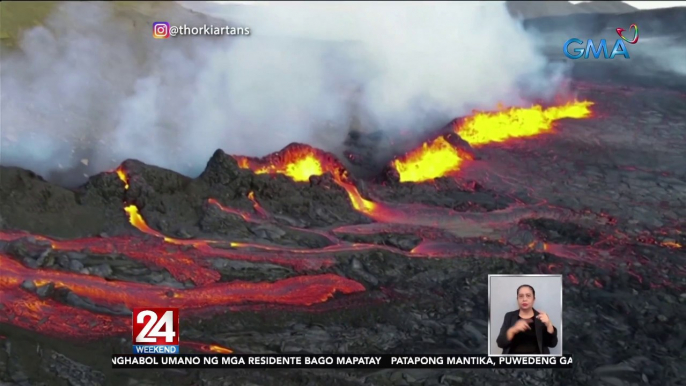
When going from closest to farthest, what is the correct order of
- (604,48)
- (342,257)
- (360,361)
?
(360,361), (342,257), (604,48)

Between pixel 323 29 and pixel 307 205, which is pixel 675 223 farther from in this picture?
pixel 323 29

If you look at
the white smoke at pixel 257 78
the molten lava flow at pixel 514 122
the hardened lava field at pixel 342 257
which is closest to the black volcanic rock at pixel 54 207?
the hardened lava field at pixel 342 257

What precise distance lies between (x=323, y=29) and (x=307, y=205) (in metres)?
1.28

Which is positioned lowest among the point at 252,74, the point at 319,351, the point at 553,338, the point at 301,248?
the point at 319,351

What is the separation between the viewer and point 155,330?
3623 mm

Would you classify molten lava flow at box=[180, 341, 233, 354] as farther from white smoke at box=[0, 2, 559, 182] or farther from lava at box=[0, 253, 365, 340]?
white smoke at box=[0, 2, 559, 182]

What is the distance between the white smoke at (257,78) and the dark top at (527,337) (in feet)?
4.58

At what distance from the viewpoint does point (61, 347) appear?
3516 millimetres

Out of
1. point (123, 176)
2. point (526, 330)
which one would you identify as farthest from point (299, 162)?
point (526, 330)

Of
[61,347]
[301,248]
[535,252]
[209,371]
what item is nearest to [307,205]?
[301,248]

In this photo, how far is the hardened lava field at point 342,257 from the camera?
11.6ft

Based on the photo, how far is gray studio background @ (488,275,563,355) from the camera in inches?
142

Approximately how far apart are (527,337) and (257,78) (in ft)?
8.10

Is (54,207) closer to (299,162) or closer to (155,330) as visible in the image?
(155,330)
